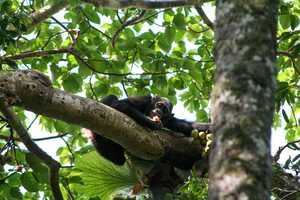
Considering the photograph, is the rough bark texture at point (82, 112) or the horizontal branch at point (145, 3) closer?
the rough bark texture at point (82, 112)

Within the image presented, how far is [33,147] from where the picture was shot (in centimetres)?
298

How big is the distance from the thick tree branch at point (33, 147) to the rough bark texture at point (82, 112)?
0.07 meters

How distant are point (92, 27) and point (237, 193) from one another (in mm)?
4542

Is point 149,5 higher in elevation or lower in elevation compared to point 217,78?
higher

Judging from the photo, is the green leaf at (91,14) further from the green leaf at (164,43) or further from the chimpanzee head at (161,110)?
the chimpanzee head at (161,110)

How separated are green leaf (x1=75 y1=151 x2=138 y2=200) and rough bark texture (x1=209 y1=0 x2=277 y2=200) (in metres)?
2.23

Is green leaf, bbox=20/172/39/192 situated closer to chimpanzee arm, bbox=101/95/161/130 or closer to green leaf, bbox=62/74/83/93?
chimpanzee arm, bbox=101/95/161/130

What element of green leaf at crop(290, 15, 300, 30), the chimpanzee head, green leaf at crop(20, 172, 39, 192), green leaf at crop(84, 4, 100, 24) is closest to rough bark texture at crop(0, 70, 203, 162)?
green leaf at crop(20, 172, 39, 192)

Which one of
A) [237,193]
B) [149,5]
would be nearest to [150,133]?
[149,5]

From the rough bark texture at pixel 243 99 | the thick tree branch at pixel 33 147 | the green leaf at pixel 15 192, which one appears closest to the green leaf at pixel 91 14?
the green leaf at pixel 15 192

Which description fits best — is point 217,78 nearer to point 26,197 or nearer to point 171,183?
point 171,183

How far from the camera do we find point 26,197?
6.19 m

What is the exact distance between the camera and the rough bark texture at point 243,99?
1.72m

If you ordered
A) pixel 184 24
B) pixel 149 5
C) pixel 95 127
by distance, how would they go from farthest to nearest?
pixel 184 24, pixel 149 5, pixel 95 127
